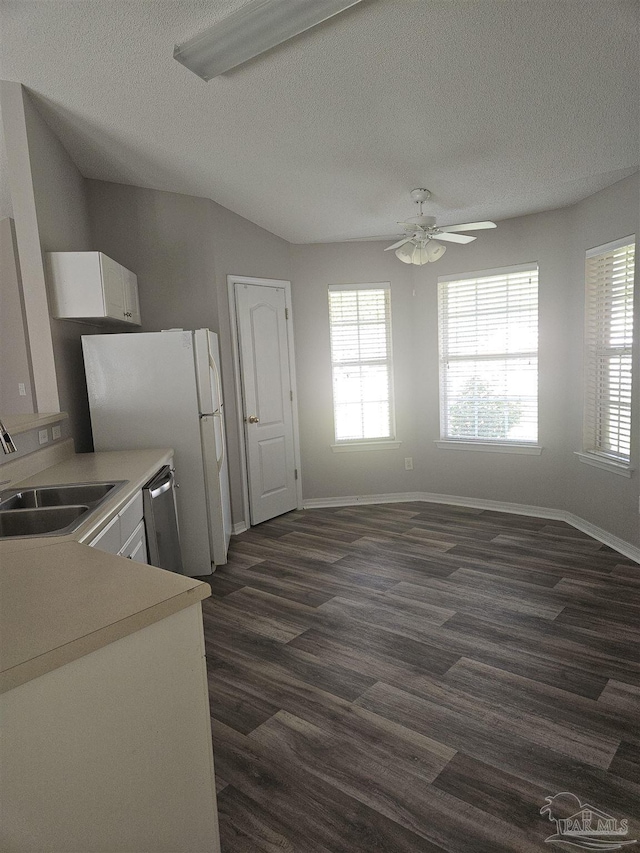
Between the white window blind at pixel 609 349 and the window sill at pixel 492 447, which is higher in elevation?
the white window blind at pixel 609 349

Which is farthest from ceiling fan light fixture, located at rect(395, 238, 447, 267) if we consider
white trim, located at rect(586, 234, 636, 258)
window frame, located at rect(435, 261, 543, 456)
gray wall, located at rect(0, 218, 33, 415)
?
gray wall, located at rect(0, 218, 33, 415)

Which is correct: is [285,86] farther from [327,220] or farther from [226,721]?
[226,721]

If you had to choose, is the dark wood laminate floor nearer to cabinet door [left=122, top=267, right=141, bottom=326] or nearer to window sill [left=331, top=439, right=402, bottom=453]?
window sill [left=331, top=439, right=402, bottom=453]

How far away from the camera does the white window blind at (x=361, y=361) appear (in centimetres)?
546

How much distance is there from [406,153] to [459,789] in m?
3.15

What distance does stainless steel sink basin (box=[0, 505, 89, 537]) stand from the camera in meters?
2.18

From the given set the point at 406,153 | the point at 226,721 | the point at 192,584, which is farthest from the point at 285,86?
the point at 226,721

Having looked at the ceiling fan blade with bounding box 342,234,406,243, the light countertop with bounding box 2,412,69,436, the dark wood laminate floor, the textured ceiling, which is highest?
the textured ceiling

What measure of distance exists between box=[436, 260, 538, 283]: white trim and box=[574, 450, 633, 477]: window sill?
156cm

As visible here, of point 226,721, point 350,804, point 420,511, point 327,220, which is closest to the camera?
point 350,804

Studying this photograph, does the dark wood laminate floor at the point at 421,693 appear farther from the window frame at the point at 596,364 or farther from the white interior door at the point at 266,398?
the white interior door at the point at 266,398

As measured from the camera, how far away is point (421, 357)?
5473mm

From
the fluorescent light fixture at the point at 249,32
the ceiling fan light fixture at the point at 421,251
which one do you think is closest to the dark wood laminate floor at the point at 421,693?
the ceiling fan light fixture at the point at 421,251

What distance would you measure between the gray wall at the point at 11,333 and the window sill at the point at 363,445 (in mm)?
2878
